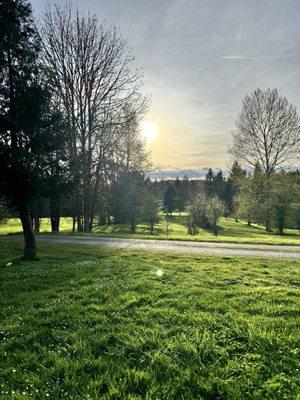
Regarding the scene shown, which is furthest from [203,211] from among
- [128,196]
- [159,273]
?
[159,273]

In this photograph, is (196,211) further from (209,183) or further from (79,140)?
(209,183)

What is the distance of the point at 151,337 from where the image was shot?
15.3ft

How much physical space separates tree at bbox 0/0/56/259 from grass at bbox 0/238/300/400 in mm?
4380

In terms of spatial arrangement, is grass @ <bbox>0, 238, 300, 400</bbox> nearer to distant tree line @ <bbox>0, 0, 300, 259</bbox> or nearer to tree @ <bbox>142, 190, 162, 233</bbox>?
distant tree line @ <bbox>0, 0, 300, 259</bbox>

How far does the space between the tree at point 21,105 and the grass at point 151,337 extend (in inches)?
172

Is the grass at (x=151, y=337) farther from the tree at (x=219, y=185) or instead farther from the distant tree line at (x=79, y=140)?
the tree at (x=219, y=185)

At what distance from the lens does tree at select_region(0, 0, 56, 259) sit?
11.5 m

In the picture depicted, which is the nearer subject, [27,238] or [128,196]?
[27,238]

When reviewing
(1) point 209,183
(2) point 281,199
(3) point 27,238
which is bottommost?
(3) point 27,238

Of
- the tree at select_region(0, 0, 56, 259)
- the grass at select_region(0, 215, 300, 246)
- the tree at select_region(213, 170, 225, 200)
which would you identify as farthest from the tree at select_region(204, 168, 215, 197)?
the tree at select_region(0, 0, 56, 259)

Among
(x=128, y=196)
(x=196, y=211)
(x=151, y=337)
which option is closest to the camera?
(x=151, y=337)

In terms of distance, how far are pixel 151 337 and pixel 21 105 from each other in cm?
1056

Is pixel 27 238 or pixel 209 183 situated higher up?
pixel 209 183

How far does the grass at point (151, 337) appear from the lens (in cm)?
356
